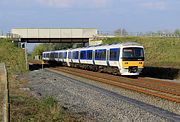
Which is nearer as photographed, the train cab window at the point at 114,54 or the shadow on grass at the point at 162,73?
the train cab window at the point at 114,54

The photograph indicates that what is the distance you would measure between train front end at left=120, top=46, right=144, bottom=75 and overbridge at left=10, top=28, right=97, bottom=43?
165 ft

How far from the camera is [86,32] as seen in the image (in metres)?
82.4

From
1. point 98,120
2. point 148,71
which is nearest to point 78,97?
point 98,120

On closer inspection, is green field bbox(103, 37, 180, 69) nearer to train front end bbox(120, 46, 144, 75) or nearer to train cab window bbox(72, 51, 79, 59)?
train cab window bbox(72, 51, 79, 59)

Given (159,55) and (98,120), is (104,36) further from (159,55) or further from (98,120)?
(98,120)

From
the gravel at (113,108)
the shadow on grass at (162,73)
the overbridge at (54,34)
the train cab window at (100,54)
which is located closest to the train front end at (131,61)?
the shadow on grass at (162,73)

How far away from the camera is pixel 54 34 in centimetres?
8106

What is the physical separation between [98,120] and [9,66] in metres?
39.4

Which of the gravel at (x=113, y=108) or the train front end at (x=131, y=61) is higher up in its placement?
the train front end at (x=131, y=61)

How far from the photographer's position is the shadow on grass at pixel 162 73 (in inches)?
1315

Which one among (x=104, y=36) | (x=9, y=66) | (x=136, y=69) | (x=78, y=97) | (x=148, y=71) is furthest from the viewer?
(x=104, y=36)

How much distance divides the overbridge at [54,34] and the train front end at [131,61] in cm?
5038

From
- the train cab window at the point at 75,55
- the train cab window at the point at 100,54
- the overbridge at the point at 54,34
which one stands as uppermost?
the overbridge at the point at 54,34

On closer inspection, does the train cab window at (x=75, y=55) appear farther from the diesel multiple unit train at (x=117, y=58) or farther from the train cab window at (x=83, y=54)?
the diesel multiple unit train at (x=117, y=58)
